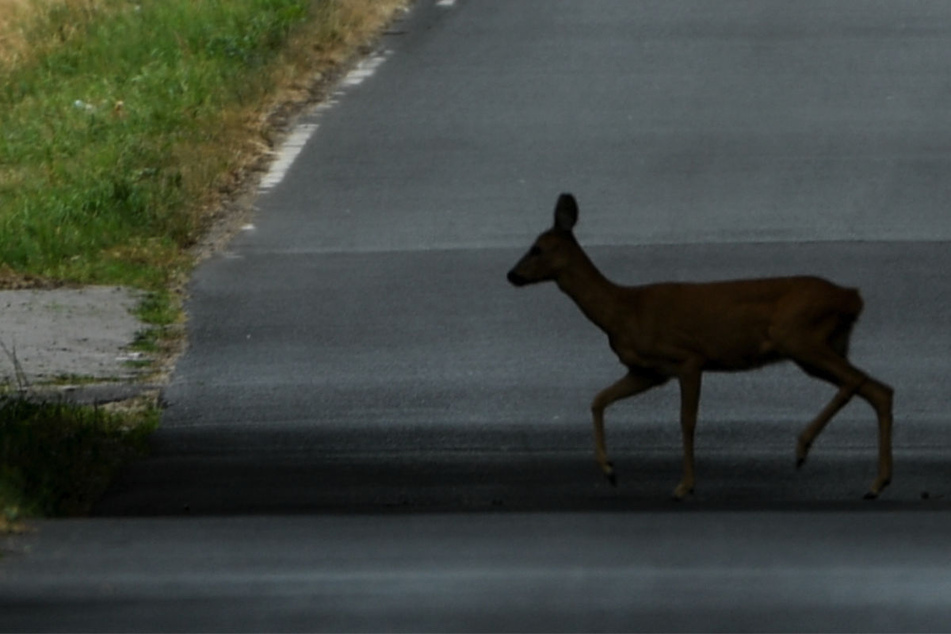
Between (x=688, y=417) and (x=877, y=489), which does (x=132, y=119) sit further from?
(x=877, y=489)

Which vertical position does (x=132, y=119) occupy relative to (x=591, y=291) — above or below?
below

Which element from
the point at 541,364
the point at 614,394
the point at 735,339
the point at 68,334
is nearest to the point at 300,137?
the point at 68,334

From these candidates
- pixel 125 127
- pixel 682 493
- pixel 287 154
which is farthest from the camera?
pixel 125 127

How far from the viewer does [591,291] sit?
923cm

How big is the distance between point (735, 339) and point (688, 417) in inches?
14.5

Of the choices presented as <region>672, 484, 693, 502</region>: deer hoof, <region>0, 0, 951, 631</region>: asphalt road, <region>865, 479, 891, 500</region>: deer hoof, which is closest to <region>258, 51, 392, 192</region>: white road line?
<region>0, 0, 951, 631</region>: asphalt road

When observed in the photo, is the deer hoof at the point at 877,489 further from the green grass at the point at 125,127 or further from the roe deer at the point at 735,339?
the green grass at the point at 125,127

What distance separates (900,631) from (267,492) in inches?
168

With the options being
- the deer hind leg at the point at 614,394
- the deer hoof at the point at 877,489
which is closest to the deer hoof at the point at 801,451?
the deer hoof at the point at 877,489

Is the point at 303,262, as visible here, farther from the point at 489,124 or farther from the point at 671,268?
the point at 489,124

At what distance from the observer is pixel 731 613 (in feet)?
15.6

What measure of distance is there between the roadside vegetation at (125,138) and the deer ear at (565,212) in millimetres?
2018

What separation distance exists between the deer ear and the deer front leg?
0.89 meters

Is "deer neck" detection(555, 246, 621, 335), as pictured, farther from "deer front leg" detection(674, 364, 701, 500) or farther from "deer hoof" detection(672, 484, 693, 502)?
"deer hoof" detection(672, 484, 693, 502)
